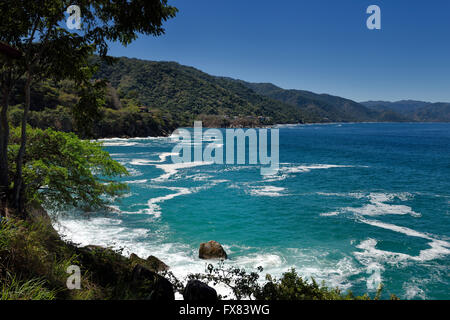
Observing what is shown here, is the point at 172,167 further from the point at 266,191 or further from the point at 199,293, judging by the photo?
the point at 199,293

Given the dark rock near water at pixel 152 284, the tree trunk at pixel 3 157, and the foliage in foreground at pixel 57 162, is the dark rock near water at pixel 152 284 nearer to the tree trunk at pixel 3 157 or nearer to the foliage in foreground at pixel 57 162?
the tree trunk at pixel 3 157

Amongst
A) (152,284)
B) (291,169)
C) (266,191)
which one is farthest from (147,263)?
(291,169)

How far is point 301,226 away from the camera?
25.1 m

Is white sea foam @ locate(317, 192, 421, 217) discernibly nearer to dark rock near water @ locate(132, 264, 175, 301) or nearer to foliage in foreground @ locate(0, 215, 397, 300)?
foliage in foreground @ locate(0, 215, 397, 300)

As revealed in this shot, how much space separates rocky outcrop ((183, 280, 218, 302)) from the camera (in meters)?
7.89

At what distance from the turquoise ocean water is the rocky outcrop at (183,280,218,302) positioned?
8.84 meters

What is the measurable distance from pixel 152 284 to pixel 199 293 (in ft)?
4.79

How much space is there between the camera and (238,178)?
45500 mm

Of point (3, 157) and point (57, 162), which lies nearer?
point (3, 157)

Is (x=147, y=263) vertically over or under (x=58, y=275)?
under

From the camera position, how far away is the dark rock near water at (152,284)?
745cm

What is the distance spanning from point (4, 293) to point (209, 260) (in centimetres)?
1424
